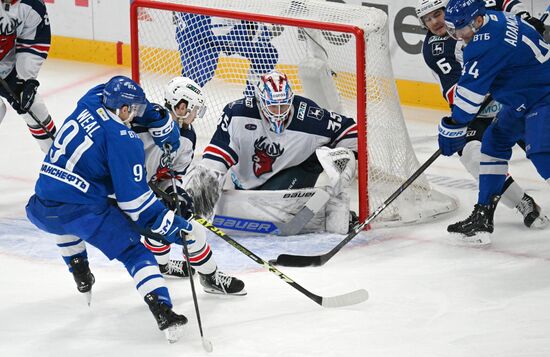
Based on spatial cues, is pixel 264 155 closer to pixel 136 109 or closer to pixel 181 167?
pixel 181 167

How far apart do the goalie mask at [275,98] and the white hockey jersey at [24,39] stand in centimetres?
120

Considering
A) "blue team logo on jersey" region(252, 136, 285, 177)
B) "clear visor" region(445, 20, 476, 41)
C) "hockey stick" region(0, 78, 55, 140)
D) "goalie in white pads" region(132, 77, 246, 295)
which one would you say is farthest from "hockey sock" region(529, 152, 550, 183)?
"hockey stick" region(0, 78, 55, 140)

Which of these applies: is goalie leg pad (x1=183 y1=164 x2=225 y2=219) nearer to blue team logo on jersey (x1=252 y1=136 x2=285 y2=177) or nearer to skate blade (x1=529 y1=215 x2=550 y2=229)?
blue team logo on jersey (x1=252 y1=136 x2=285 y2=177)

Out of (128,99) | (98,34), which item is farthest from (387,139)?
(98,34)

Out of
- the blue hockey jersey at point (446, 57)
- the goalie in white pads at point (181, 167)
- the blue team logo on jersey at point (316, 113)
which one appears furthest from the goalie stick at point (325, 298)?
the blue hockey jersey at point (446, 57)

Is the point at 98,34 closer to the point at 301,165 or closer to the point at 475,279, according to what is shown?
the point at 301,165

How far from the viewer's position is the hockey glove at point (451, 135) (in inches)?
186

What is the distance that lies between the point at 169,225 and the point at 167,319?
318 millimetres

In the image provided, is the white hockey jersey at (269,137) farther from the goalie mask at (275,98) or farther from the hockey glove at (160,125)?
the hockey glove at (160,125)

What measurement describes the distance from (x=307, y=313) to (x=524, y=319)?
30.7 inches

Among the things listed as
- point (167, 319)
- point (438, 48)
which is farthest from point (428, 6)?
point (167, 319)

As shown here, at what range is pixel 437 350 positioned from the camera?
153 inches

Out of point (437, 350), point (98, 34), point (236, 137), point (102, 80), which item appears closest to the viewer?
point (437, 350)

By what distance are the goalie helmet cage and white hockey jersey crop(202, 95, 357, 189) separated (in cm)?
8
